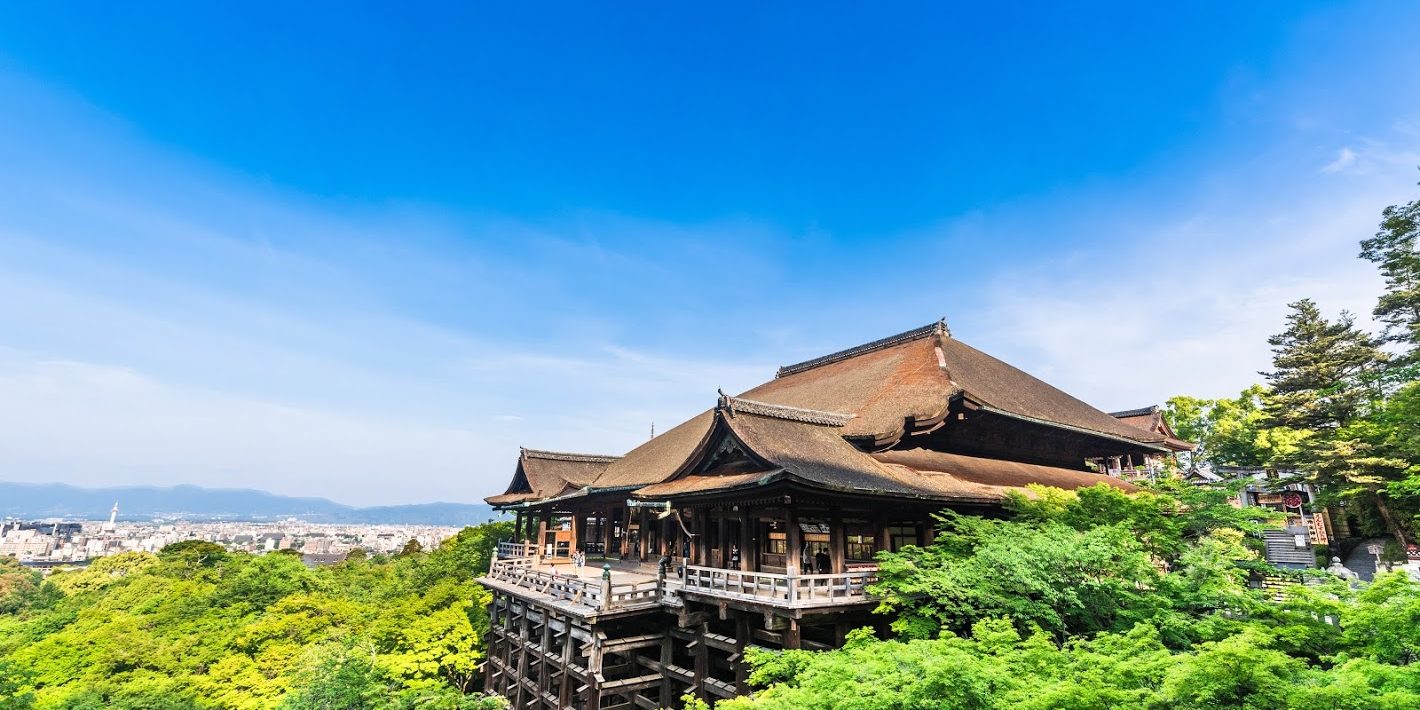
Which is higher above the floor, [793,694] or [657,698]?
[793,694]

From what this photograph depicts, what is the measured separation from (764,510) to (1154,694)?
906cm

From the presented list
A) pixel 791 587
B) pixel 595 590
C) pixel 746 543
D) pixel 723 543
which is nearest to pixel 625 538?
pixel 595 590

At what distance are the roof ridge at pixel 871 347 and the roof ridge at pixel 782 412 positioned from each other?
710cm

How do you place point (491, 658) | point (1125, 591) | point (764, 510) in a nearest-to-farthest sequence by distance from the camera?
point (1125, 591) → point (764, 510) → point (491, 658)

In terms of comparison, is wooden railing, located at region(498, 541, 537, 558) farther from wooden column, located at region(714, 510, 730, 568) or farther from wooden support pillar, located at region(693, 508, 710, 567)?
wooden column, located at region(714, 510, 730, 568)

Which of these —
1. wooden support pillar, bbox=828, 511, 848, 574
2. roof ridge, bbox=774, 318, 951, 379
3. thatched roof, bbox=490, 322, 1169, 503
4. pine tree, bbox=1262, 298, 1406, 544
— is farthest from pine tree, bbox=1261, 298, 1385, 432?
wooden support pillar, bbox=828, 511, 848, 574

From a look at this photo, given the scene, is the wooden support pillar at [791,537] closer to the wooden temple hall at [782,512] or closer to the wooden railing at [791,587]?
the wooden temple hall at [782,512]

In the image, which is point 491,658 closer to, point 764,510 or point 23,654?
point 764,510

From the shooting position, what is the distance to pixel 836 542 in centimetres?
1540

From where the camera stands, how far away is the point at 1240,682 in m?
7.11

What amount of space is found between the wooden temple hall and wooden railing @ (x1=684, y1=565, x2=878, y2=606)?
0.05 m

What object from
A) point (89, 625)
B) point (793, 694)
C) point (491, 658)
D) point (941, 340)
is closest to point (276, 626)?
point (491, 658)

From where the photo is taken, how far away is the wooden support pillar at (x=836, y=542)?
15.3 metres

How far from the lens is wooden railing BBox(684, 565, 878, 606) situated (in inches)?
527
